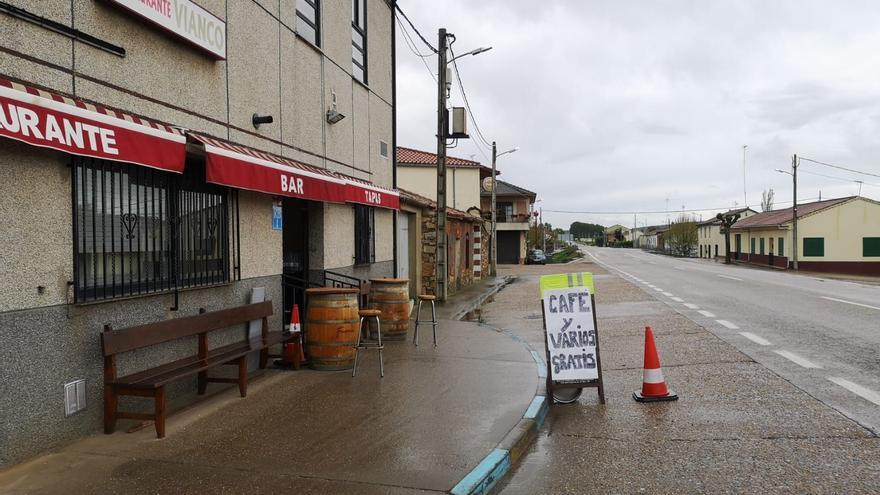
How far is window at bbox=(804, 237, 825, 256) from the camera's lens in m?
47.1

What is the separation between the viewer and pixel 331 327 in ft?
24.9

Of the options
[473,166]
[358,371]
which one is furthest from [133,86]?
[473,166]

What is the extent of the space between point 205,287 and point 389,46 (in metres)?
9.27

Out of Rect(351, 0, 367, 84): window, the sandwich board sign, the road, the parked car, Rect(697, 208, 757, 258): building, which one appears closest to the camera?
the sandwich board sign

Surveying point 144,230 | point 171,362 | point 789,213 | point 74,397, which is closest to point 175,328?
point 171,362

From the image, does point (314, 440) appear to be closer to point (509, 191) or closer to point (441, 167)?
point (441, 167)

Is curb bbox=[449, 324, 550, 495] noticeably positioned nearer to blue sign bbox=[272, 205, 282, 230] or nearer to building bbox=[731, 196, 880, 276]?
blue sign bbox=[272, 205, 282, 230]

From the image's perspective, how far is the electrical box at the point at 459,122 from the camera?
1747cm

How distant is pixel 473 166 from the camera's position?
44125 mm

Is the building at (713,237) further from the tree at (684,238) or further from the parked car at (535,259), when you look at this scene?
the parked car at (535,259)

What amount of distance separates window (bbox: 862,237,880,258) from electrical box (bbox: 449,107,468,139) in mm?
42950

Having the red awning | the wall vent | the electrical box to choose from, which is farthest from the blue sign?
the electrical box

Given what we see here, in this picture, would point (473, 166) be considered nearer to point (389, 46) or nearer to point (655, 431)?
point (389, 46)

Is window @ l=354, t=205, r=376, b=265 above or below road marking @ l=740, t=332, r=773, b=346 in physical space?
above
